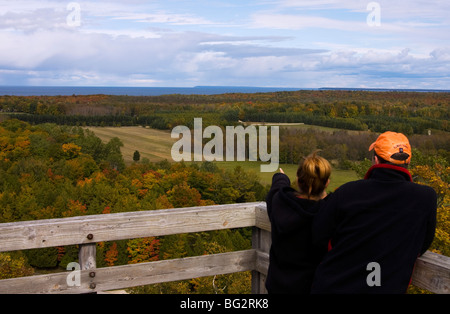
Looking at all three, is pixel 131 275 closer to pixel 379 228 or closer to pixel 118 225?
pixel 118 225

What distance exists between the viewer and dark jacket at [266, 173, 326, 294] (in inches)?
124

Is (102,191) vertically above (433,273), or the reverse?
(433,273)

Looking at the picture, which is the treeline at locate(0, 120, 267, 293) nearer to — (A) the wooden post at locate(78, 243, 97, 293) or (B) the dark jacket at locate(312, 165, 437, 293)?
(A) the wooden post at locate(78, 243, 97, 293)

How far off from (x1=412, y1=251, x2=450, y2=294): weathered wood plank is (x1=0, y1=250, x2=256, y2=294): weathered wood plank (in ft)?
5.23

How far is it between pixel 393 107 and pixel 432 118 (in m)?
11.0

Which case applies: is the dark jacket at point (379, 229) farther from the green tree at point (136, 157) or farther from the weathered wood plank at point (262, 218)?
the green tree at point (136, 157)

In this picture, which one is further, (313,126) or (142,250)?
(313,126)

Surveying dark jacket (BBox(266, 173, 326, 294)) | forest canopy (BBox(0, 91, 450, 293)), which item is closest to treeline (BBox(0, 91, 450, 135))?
forest canopy (BBox(0, 91, 450, 293))

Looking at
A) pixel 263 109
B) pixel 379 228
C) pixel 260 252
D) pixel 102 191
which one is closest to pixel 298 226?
pixel 379 228

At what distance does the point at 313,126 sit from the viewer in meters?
113

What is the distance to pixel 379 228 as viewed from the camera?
2.88m

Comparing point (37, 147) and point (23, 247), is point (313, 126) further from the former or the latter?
point (23, 247)
